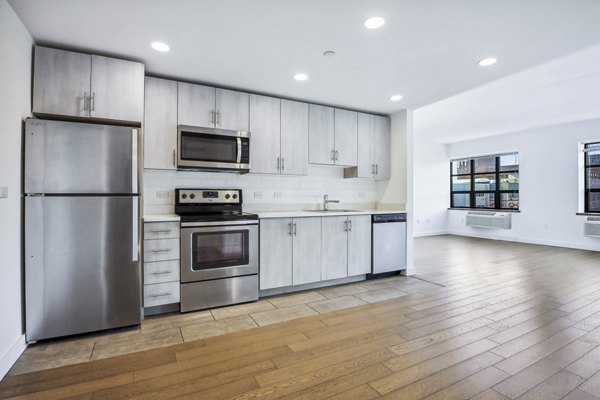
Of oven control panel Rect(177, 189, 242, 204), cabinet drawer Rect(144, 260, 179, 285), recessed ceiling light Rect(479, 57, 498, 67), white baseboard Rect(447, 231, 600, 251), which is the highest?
recessed ceiling light Rect(479, 57, 498, 67)

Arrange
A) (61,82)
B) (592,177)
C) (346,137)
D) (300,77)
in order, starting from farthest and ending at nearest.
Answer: (592,177) → (346,137) → (300,77) → (61,82)

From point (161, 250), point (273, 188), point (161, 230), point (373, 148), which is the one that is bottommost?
point (161, 250)

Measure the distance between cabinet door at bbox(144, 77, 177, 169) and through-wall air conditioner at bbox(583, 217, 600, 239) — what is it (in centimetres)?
786

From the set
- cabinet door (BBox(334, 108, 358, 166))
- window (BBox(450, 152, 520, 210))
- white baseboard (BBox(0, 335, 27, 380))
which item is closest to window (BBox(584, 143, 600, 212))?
window (BBox(450, 152, 520, 210))

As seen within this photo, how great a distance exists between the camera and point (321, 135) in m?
4.14

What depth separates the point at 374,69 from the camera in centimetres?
312

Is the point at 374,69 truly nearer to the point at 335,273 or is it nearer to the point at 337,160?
the point at 337,160

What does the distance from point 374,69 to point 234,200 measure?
216cm

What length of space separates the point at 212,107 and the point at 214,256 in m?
1.66

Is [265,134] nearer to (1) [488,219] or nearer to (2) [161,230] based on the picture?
(2) [161,230]

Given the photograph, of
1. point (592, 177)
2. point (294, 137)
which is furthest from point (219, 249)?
point (592, 177)

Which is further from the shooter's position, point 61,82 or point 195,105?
point 195,105

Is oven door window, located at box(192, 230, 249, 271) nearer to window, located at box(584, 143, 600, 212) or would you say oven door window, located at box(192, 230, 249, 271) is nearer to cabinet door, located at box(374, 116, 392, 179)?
cabinet door, located at box(374, 116, 392, 179)

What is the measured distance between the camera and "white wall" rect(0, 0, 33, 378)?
2018mm
